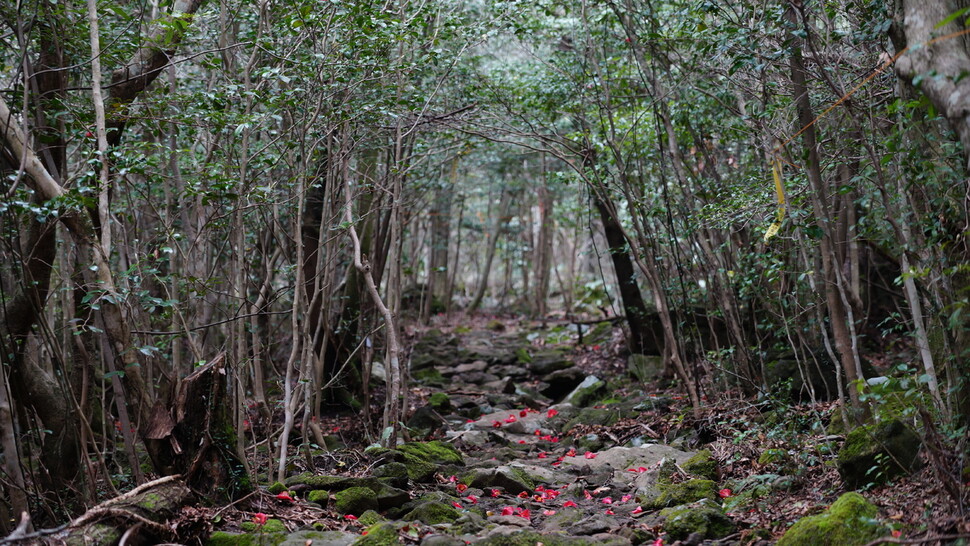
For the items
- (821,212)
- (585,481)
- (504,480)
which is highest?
(821,212)

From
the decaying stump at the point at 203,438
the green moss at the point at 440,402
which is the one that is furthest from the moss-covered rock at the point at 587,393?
the decaying stump at the point at 203,438

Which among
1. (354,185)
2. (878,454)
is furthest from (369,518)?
(354,185)

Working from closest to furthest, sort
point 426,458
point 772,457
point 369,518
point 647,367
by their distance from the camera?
point 369,518, point 772,457, point 426,458, point 647,367

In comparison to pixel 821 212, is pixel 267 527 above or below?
below

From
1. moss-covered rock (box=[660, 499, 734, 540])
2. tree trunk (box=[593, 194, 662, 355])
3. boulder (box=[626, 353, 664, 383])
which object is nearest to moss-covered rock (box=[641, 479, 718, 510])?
moss-covered rock (box=[660, 499, 734, 540])

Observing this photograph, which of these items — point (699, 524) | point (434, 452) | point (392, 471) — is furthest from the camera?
point (434, 452)

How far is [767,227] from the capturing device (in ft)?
19.9

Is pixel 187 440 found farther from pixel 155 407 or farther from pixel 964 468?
pixel 964 468

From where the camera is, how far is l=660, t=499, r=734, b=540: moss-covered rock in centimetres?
435

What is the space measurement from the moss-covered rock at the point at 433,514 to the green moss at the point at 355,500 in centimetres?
30

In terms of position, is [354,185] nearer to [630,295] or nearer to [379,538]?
[630,295]

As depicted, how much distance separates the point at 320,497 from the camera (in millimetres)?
5141

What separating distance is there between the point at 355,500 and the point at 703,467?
2784mm

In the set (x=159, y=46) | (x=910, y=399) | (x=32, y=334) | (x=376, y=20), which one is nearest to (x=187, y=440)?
(x=32, y=334)
